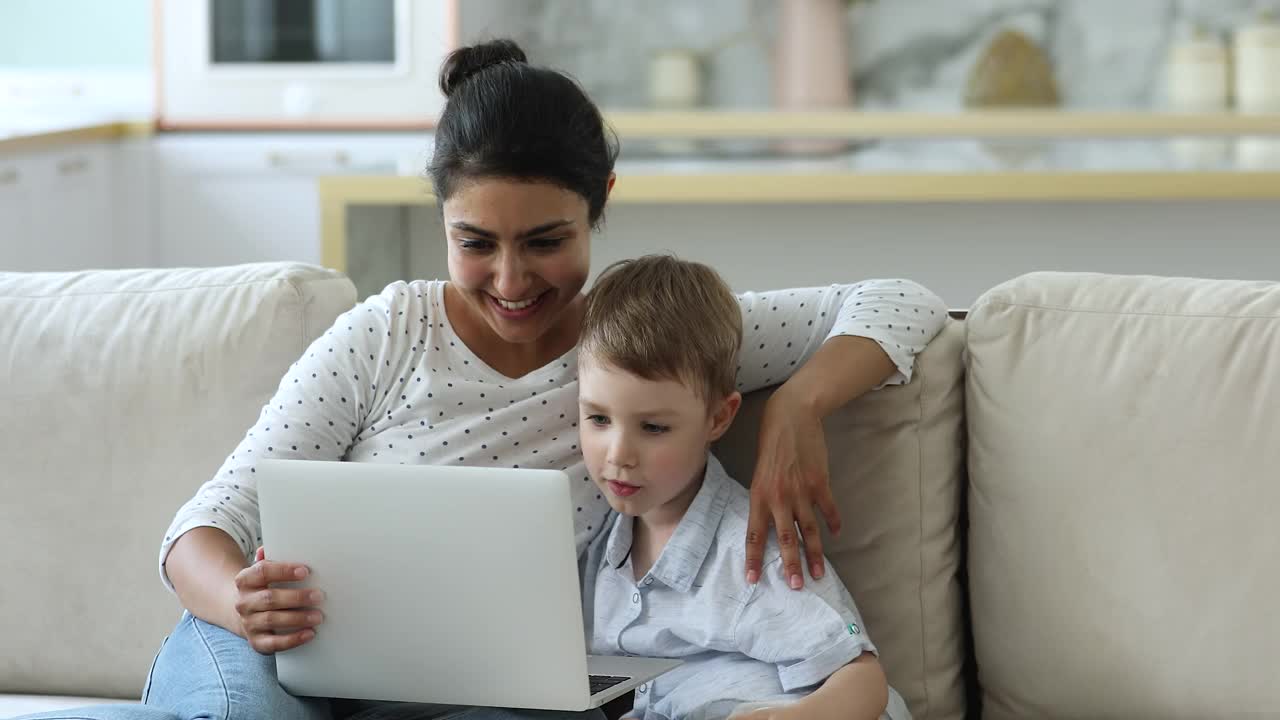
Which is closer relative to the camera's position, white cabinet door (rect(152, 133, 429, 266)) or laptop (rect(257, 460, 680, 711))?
laptop (rect(257, 460, 680, 711))

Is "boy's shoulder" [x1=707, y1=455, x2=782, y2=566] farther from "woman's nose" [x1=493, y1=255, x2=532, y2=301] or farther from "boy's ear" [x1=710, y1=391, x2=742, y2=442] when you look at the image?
"woman's nose" [x1=493, y1=255, x2=532, y2=301]

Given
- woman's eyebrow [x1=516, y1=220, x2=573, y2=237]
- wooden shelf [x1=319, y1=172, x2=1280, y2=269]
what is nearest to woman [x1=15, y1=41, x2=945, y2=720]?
woman's eyebrow [x1=516, y1=220, x2=573, y2=237]

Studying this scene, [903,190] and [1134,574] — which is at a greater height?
[903,190]

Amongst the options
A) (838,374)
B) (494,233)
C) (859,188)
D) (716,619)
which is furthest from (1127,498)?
(859,188)

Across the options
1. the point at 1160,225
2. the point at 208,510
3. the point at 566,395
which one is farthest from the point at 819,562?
the point at 1160,225

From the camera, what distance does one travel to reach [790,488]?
1.27 meters

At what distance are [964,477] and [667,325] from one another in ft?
1.35

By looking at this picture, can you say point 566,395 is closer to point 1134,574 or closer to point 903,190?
point 1134,574

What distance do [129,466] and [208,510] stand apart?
0.31 m

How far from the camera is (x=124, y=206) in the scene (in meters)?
3.62

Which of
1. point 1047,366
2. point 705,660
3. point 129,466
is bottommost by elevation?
point 705,660

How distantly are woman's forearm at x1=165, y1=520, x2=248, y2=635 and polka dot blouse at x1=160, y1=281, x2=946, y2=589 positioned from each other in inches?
2.2

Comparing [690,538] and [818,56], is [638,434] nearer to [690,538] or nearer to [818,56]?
[690,538]

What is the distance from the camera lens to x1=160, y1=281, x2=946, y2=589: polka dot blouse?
135cm
